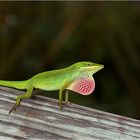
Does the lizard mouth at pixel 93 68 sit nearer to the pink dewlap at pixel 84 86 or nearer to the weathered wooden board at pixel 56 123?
the pink dewlap at pixel 84 86

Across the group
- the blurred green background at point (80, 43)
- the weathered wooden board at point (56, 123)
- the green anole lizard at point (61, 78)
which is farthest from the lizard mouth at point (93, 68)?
the blurred green background at point (80, 43)

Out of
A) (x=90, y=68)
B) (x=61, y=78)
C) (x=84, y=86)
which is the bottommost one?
(x=61, y=78)

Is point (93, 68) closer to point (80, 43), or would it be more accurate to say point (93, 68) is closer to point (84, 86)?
point (84, 86)

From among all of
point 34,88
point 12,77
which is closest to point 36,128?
point 34,88

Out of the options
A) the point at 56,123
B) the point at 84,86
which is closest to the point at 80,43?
the point at 84,86

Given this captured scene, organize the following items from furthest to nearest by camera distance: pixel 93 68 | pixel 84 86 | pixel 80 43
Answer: pixel 80 43
pixel 93 68
pixel 84 86

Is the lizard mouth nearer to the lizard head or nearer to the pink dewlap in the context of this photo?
the lizard head
